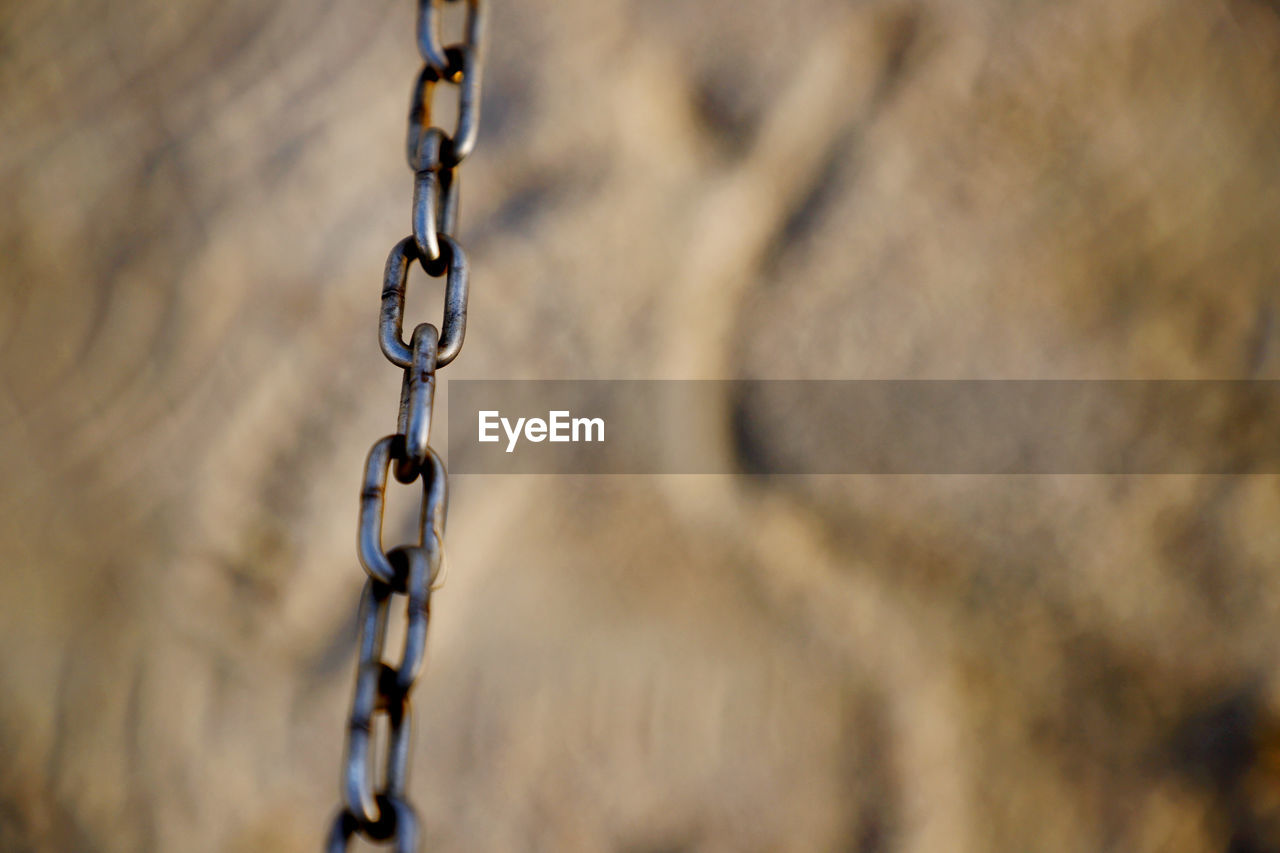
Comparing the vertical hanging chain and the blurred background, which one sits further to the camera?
the blurred background

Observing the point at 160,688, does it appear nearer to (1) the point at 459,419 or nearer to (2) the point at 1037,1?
(1) the point at 459,419

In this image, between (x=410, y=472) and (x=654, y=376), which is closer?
(x=410, y=472)

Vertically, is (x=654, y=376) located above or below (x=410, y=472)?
above

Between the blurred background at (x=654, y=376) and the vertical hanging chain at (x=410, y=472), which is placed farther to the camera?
the blurred background at (x=654, y=376)
